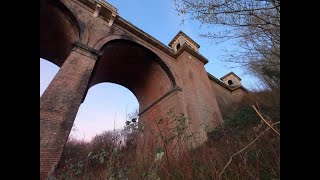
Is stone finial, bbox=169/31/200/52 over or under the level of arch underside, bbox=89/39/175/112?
over

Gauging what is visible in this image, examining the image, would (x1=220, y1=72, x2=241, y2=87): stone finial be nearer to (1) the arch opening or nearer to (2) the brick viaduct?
(2) the brick viaduct

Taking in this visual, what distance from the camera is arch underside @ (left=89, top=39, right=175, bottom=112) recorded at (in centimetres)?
1091

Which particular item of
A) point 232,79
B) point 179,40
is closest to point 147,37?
point 179,40

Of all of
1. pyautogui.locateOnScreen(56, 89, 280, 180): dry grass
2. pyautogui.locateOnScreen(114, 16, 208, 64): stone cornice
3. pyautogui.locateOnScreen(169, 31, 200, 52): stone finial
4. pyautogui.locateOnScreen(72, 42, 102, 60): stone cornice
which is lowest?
pyautogui.locateOnScreen(56, 89, 280, 180): dry grass

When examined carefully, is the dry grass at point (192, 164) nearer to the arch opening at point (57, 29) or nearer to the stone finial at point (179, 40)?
the arch opening at point (57, 29)

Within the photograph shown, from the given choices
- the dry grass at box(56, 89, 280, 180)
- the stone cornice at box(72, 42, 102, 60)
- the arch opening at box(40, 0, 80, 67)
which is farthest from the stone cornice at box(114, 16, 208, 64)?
the dry grass at box(56, 89, 280, 180)

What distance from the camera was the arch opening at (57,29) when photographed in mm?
8438

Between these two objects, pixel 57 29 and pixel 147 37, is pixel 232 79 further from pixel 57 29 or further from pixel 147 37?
pixel 57 29

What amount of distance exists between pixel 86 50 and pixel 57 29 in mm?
2407

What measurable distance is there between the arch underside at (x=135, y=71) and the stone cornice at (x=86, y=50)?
2071mm

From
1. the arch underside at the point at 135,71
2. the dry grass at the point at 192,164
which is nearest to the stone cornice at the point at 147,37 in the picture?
the arch underside at the point at 135,71
